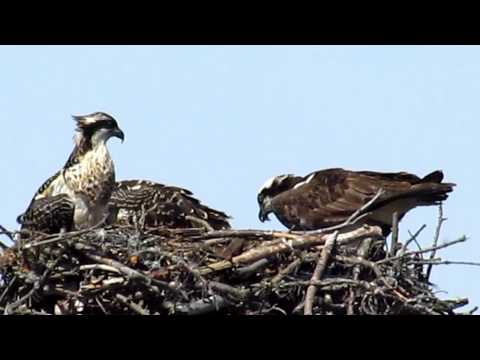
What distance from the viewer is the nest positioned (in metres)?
7.16

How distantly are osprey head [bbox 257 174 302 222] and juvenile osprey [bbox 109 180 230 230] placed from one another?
0.72 metres

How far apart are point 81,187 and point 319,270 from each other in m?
2.18

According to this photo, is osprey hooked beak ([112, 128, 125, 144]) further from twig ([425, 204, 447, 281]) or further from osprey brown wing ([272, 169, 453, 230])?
twig ([425, 204, 447, 281])

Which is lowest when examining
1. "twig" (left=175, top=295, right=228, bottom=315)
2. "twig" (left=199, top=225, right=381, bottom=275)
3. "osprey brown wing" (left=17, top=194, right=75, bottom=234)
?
"twig" (left=175, top=295, right=228, bottom=315)

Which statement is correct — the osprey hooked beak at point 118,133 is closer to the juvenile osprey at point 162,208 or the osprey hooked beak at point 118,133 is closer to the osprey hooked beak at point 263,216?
the juvenile osprey at point 162,208

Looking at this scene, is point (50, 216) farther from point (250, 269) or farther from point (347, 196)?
point (347, 196)

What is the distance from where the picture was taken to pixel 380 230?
8359mm

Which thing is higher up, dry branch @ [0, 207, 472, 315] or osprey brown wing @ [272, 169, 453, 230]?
osprey brown wing @ [272, 169, 453, 230]

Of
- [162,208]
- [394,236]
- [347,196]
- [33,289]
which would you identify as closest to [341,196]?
[347,196]

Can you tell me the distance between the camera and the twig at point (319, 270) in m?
7.11

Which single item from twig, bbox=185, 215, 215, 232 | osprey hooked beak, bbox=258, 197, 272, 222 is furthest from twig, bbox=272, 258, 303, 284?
osprey hooked beak, bbox=258, 197, 272, 222
